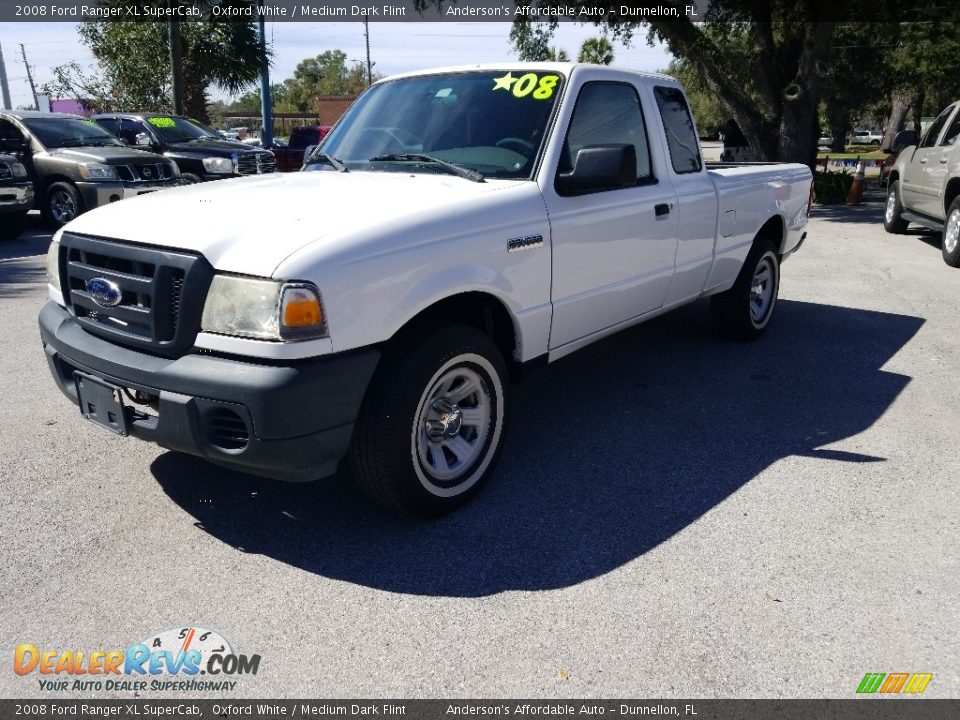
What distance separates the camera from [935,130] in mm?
11148

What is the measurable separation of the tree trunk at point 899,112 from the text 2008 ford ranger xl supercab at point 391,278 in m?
34.9

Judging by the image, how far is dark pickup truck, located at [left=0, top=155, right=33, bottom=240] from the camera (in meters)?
10.7

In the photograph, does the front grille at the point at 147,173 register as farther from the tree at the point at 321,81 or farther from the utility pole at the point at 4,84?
the tree at the point at 321,81

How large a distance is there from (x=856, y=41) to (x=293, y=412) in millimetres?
38173

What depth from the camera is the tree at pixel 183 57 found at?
2467cm

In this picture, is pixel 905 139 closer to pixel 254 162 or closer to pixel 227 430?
pixel 254 162

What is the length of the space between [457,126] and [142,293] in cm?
184

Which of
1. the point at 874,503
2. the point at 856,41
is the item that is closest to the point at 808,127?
the point at 874,503

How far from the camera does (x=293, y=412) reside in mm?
2764

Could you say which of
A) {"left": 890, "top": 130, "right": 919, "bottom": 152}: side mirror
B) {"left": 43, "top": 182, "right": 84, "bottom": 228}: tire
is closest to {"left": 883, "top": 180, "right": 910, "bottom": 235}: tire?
{"left": 890, "top": 130, "right": 919, "bottom": 152}: side mirror

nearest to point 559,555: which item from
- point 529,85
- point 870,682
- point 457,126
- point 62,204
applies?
point 870,682

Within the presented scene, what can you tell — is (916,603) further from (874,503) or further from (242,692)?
(242,692)

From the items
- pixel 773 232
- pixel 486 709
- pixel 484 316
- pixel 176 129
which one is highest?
pixel 176 129

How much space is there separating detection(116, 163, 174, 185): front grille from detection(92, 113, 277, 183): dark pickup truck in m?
0.63
